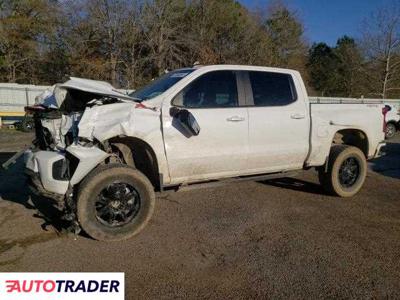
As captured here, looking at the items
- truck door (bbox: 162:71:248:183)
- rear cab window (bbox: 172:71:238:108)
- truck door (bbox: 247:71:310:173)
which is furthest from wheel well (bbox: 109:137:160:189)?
truck door (bbox: 247:71:310:173)

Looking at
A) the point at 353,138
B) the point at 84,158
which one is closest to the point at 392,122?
the point at 353,138

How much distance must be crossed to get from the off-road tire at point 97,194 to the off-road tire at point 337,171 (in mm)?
3136

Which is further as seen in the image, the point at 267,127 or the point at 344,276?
the point at 267,127

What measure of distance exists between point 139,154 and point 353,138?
12.7 feet

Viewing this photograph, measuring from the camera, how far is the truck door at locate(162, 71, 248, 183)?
466 centimetres

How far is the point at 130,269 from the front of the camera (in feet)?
12.0

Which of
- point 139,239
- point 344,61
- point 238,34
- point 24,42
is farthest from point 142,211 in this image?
point 344,61

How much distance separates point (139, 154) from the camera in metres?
4.87

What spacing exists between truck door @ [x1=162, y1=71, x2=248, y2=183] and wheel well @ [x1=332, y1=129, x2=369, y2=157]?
2.15m

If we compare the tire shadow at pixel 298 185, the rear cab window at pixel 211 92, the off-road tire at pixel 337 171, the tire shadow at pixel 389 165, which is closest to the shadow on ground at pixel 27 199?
the rear cab window at pixel 211 92

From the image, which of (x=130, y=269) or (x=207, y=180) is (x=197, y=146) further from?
(x=130, y=269)

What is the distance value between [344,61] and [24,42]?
3468cm

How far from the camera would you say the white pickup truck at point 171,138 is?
13.7 feet

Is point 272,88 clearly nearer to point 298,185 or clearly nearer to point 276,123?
point 276,123
